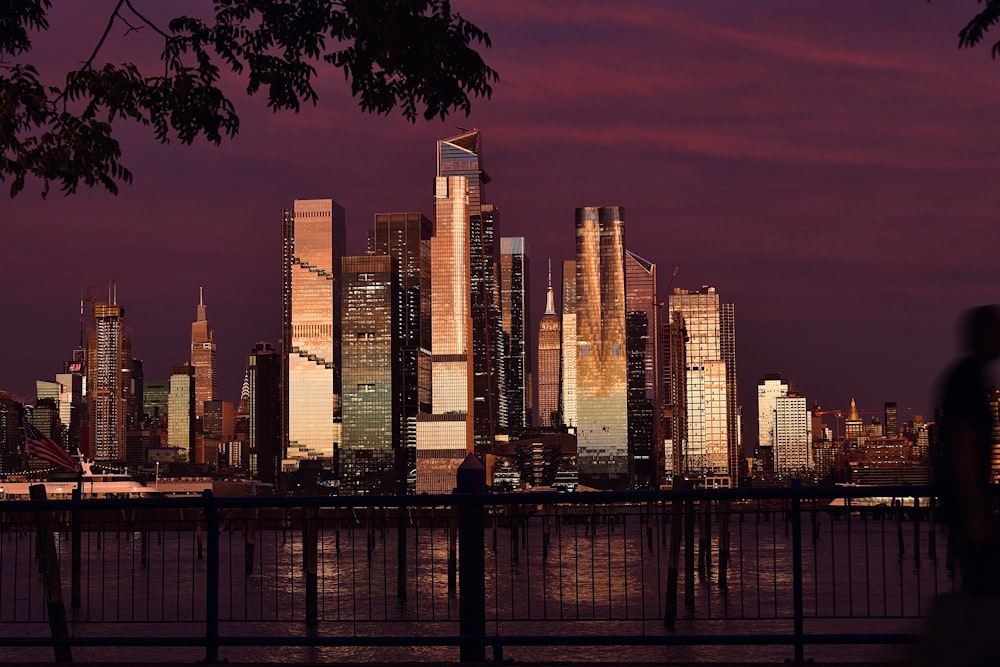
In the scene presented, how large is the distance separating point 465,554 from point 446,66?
191 inches

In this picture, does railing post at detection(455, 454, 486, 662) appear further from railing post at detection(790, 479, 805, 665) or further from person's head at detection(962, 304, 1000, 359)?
person's head at detection(962, 304, 1000, 359)

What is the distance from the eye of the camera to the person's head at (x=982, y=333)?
23.3ft

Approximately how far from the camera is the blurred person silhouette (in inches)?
269

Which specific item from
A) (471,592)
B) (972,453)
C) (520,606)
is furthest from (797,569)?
(520,606)

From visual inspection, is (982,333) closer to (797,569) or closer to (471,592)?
(797,569)

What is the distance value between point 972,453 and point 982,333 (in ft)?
2.21

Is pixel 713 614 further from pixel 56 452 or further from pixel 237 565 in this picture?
pixel 56 452

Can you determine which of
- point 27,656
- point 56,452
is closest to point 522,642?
point 27,656

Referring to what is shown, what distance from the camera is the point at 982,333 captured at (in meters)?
7.09

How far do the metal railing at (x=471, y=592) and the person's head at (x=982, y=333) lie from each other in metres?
3.31

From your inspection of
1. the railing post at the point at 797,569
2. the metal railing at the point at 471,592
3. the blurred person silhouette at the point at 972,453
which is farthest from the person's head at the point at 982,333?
the railing post at the point at 797,569

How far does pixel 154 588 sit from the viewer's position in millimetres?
43000

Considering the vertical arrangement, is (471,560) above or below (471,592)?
above

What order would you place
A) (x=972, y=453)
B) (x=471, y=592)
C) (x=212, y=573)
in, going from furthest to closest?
(x=471, y=592) → (x=212, y=573) → (x=972, y=453)
